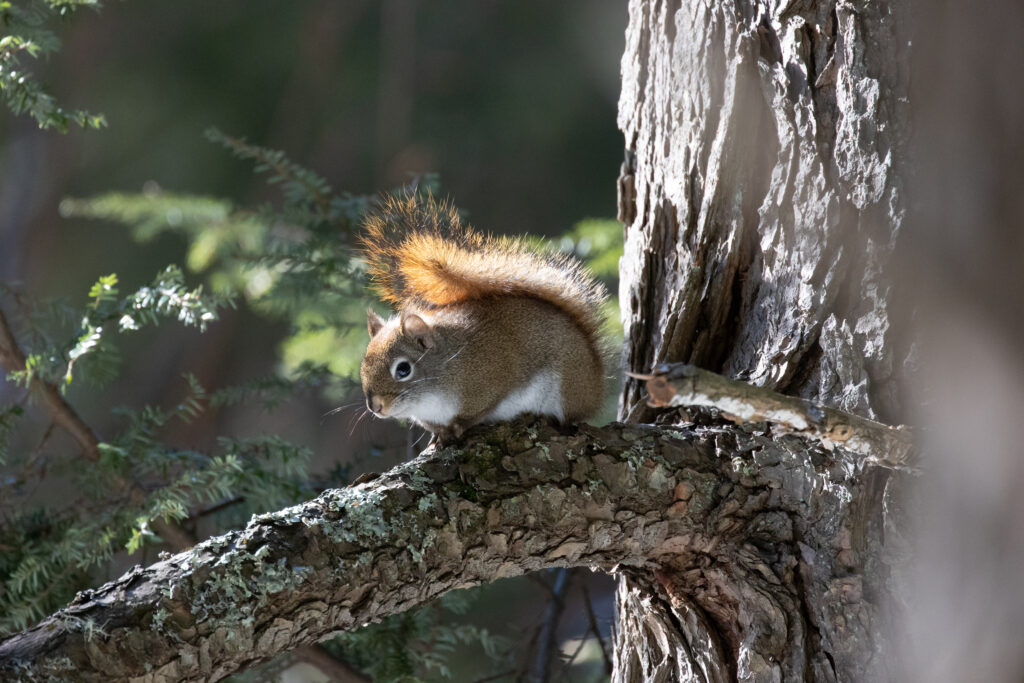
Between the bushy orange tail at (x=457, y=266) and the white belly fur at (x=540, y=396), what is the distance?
0.39 ft

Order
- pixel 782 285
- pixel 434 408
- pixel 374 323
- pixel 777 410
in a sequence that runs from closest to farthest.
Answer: pixel 777 410, pixel 782 285, pixel 434 408, pixel 374 323

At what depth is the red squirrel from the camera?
4.89 feet

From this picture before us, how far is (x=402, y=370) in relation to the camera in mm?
1566

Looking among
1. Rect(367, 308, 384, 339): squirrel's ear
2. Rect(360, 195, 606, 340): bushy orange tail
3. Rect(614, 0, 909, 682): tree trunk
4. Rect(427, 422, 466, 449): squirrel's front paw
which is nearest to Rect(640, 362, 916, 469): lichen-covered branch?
Rect(614, 0, 909, 682): tree trunk

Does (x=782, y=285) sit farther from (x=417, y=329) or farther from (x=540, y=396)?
(x=417, y=329)

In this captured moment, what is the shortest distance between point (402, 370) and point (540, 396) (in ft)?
0.79

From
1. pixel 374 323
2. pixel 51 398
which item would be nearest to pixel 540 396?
pixel 374 323

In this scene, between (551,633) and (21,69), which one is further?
(551,633)

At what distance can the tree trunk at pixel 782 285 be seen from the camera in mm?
1211

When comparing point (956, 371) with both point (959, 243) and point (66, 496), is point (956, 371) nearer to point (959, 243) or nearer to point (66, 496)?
point (959, 243)

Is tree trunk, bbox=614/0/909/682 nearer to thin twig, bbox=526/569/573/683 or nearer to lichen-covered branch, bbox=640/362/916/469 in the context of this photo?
lichen-covered branch, bbox=640/362/916/469

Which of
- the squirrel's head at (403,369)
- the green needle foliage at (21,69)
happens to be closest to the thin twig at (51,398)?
the green needle foliage at (21,69)

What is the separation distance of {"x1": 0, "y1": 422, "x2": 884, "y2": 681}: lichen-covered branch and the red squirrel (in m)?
0.21

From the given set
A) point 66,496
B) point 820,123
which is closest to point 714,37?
point 820,123
